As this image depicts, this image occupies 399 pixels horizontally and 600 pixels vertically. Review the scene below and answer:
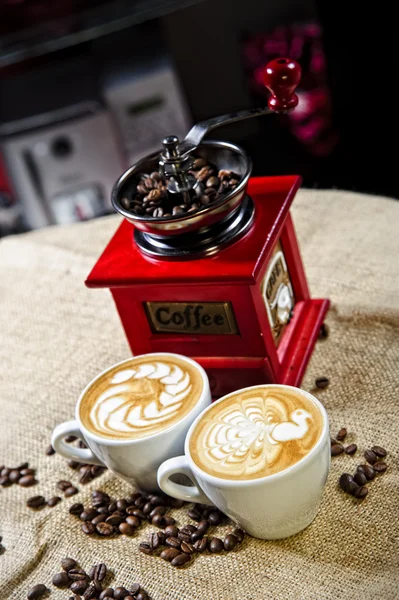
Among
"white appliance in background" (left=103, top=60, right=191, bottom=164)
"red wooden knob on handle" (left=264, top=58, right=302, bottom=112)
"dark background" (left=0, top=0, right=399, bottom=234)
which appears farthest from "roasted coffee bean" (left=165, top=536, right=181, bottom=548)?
"white appliance in background" (left=103, top=60, right=191, bottom=164)

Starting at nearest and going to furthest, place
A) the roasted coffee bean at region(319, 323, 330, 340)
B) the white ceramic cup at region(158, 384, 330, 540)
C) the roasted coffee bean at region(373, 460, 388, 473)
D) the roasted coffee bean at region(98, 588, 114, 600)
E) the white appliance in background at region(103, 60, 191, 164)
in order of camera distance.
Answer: the white ceramic cup at region(158, 384, 330, 540)
the roasted coffee bean at region(98, 588, 114, 600)
the roasted coffee bean at region(373, 460, 388, 473)
the roasted coffee bean at region(319, 323, 330, 340)
the white appliance in background at region(103, 60, 191, 164)

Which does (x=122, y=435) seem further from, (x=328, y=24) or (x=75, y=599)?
(x=328, y=24)

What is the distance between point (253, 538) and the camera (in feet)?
4.45

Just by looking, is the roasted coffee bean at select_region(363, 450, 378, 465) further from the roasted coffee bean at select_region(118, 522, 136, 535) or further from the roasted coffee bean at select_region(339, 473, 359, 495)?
the roasted coffee bean at select_region(118, 522, 136, 535)

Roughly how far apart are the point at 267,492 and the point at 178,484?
23 centimetres

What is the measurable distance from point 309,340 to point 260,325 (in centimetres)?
A: 25

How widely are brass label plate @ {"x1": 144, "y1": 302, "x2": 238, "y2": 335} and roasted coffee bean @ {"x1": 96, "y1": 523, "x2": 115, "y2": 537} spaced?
1.33 feet

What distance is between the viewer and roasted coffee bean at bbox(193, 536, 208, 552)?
4.46 ft

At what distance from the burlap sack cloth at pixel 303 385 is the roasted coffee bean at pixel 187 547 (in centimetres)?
2

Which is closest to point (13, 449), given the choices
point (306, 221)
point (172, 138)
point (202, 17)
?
point (172, 138)

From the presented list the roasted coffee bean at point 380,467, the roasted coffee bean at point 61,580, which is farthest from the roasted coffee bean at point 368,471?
the roasted coffee bean at point 61,580

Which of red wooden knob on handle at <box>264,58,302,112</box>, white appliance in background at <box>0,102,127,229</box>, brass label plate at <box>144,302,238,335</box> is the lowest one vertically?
white appliance in background at <box>0,102,127,229</box>

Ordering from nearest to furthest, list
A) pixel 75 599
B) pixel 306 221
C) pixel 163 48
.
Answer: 1. pixel 75 599
2. pixel 306 221
3. pixel 163 48

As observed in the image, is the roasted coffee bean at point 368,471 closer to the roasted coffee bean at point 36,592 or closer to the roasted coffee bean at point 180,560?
the roasted coffee bean at point 180,560
